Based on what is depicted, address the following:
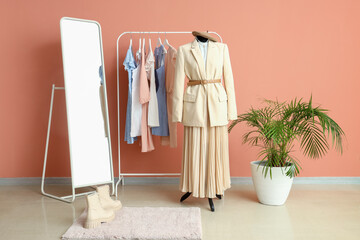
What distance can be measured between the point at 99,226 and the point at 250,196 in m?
1.54

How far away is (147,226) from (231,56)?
6.82 feet

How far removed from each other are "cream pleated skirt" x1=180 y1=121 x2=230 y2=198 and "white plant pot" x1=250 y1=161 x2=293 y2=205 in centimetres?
35

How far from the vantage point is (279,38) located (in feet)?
12.5

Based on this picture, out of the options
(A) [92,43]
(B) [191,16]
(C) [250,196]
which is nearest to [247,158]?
(C) [250,196]

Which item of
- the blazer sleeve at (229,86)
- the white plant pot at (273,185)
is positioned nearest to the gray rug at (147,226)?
the white plant pot at (273,185)

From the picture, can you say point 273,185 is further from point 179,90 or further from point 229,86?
point 179,90

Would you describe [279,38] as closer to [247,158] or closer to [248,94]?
[248,94]

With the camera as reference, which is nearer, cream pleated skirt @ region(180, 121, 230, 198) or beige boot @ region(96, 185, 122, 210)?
beige boot @ region(96, 185, 122, 210)

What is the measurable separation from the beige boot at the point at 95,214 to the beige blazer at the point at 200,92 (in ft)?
3.07

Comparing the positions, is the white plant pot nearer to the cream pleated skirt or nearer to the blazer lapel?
the cream pleated skirt

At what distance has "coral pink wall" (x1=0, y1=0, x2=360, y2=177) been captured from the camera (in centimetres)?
378

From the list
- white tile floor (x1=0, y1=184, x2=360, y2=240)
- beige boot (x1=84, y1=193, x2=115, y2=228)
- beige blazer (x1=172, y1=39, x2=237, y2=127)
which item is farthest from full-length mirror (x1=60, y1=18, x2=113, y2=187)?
beige blazer (x1=172, y1=39, x2=237, y2=127)

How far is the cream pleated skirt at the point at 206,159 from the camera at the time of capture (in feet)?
9.91

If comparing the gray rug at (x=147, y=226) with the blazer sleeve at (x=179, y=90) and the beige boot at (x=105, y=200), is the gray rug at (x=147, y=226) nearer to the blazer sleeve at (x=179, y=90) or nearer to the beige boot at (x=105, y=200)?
the beige boot at (x=105, y=200)
